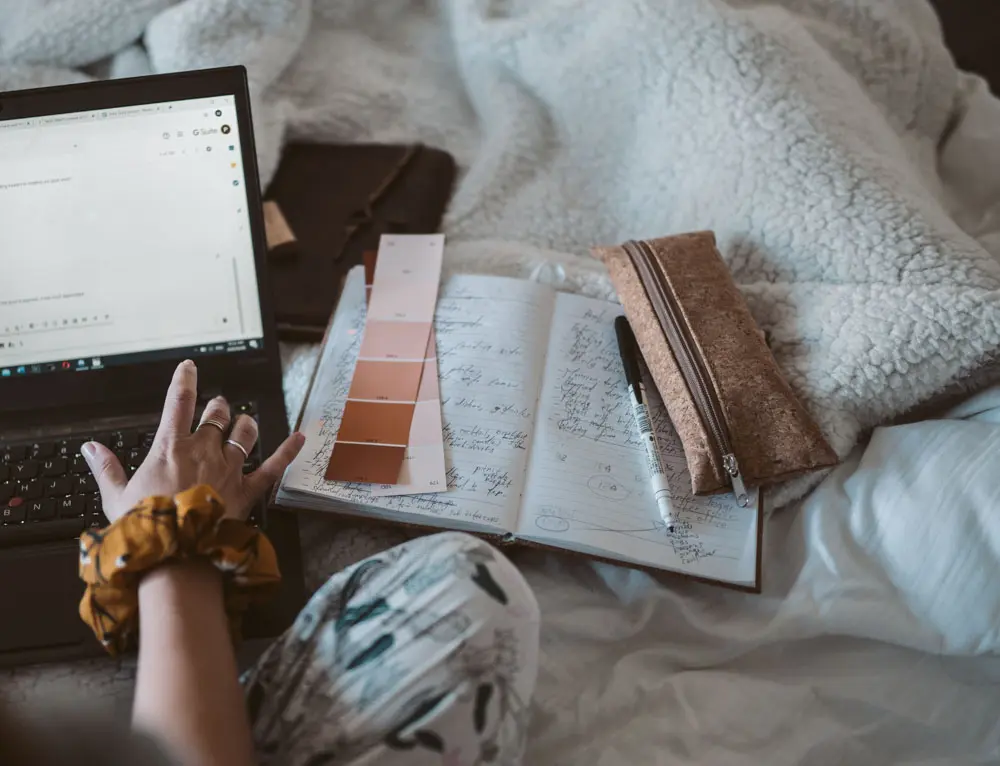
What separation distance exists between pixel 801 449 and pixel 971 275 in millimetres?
204

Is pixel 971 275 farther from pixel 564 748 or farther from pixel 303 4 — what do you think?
pixel 303 4

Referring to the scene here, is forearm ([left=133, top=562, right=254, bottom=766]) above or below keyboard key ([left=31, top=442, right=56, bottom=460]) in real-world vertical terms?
below

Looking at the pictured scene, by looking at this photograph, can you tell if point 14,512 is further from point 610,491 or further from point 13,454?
point 610,491

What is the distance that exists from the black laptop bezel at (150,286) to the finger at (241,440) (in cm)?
7

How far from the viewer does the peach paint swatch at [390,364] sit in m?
0.64

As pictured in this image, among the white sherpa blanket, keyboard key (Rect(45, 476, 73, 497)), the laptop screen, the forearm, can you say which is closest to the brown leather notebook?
the white sherpa blanket

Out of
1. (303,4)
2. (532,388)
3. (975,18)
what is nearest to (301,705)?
(532,388)

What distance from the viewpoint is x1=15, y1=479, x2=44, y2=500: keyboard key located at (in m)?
0.62

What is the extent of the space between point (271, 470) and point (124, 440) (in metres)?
0.13

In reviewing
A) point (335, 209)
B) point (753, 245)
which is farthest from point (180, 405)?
point (753, 245)

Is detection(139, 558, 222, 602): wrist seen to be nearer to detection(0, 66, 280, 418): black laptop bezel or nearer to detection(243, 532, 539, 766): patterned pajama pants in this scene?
detection(243, 532, 539, 766): patterned pajama pants

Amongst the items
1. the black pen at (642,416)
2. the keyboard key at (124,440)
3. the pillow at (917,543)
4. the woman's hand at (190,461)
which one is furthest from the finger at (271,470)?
the pillow at (917,543)

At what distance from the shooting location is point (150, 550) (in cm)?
48

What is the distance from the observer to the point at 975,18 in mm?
1165
